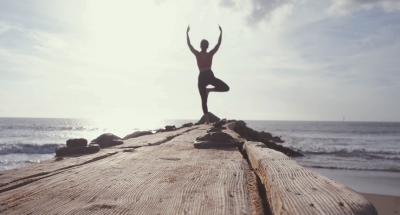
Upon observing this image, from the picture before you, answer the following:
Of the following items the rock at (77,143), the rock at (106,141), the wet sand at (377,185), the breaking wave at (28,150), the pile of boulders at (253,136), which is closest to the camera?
the rock at (77,143)

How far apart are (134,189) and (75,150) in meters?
1.48

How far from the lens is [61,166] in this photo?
1.83 meters

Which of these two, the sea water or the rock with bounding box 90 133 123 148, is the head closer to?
the rock with bounding box 90 133 123 148

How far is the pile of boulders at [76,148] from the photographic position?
2.46 metres

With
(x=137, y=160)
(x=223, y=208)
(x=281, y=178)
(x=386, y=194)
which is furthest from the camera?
(x=386, y=194)

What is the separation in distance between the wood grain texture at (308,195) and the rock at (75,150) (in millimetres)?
1718

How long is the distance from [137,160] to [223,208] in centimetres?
117

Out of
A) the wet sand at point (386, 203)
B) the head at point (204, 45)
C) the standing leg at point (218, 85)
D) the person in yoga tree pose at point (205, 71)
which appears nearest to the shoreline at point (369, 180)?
the wet sand at point (386, 203)

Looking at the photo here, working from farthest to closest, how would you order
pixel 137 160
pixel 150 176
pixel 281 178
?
pixel 137 160, pixel 150 176, pixel 281 178

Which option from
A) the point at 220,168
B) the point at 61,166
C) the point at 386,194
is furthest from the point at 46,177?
the point at 386,194

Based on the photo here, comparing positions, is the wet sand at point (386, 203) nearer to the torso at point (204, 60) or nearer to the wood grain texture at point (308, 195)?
the torso at point (204, 60)

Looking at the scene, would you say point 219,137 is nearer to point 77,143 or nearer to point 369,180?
point 77,143

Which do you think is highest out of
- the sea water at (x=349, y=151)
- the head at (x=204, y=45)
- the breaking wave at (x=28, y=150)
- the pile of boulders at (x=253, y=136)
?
the head at (x=204, y=45)

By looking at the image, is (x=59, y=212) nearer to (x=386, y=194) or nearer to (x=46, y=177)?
(x=46, y=177)
